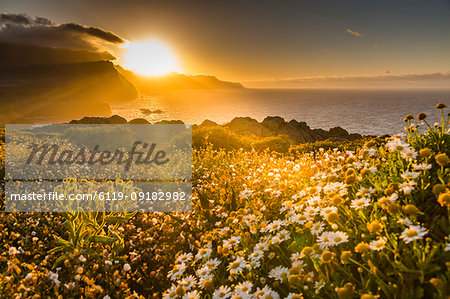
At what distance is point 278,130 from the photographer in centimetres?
3250

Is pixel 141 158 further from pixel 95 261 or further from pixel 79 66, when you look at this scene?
pixel 79 66

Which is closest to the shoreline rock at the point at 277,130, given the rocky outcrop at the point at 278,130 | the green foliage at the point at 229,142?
the rocky outcrop at the point at 278,130

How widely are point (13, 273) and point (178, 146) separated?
430 inches

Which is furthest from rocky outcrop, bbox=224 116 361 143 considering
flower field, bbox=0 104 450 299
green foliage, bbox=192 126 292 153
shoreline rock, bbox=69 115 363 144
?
flower field, bbox=0 104 450 299

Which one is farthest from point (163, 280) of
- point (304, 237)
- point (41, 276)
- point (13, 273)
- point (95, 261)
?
point (304, 237)

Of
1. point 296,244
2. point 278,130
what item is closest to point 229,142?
point 296,244

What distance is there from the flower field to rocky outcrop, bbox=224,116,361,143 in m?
24.1

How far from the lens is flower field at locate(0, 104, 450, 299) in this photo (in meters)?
2.19

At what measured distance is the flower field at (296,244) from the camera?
2.19 metres

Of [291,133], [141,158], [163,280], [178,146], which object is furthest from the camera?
[291,133]

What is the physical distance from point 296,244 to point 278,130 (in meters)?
30.2

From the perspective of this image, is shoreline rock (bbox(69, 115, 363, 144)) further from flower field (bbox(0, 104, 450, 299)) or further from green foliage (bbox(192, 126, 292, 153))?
flower field (bbox(0, 104, 450, 299))

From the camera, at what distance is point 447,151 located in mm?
3197

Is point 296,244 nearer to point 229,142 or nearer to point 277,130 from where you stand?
point 229,142
